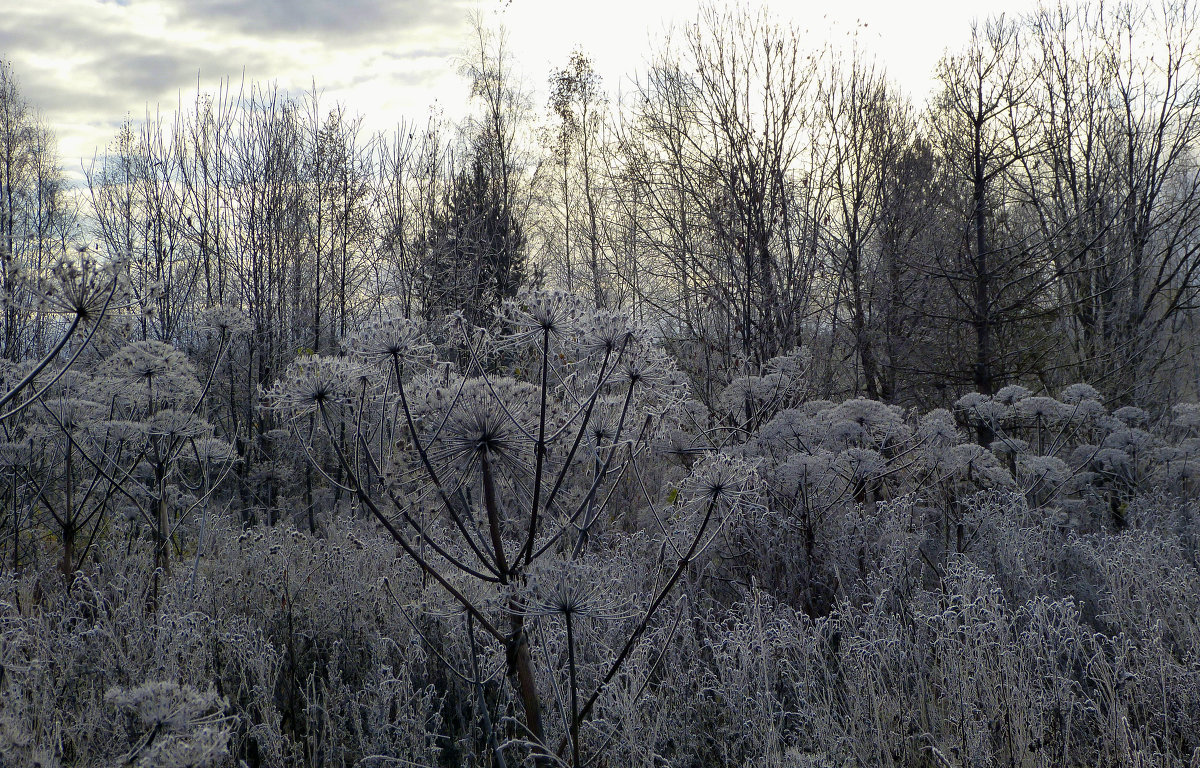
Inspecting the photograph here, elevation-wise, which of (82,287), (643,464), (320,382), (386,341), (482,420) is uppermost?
(82,287)

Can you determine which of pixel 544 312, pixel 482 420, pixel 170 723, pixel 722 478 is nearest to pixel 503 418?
pixel 482 420

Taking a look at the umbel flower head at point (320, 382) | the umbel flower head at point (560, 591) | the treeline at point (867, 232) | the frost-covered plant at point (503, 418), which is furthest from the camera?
the treeline at point (867, 232)

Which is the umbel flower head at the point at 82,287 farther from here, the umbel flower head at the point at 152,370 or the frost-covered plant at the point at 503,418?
the umbel flower head at the point at 152,370

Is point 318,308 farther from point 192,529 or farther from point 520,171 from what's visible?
point 520,171

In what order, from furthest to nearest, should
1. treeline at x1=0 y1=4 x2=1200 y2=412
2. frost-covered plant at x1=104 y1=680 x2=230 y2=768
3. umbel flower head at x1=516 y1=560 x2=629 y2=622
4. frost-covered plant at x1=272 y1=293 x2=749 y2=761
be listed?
treeline at x1=0 y1=4 x2=1200 y2=412 < frost-covered plant at x1=272 y1=293 x2=749 y2=761 < umbel flower head at x1=516 y1=560 x2=629 y2=622 < frost-covered plant at x1=104 y1=680 x2=230 y2=768

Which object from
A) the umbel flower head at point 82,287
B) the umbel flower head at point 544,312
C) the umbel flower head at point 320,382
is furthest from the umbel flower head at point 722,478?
the umbel flower head at point 82,287

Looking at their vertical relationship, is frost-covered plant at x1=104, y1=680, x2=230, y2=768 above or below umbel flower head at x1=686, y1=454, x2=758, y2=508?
below

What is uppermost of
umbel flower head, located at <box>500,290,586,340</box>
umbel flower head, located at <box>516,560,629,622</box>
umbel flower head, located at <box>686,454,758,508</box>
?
umbel flower head, located at <box>500,290,586,340</box>

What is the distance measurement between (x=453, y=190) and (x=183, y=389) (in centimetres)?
1222

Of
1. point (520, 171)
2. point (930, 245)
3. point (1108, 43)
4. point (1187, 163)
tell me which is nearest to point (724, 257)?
point (930, 245)

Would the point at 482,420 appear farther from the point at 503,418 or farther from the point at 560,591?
the point at 560,591

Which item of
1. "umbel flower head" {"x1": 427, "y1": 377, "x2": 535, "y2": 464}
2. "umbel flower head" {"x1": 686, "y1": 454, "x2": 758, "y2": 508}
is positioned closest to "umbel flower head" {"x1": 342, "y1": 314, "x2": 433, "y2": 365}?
"umbel flower head" {"x1": 427, "y1": 377, "x2": 535, "y2": 464}

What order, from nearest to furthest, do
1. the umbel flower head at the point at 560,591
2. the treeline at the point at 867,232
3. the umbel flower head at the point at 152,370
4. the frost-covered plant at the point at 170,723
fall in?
the frost-covered plant at the point at 170,723, the umbel flower head at the point at 560,591, the umbel flower head at the point at 152,370, the treeline at the point at 867,232

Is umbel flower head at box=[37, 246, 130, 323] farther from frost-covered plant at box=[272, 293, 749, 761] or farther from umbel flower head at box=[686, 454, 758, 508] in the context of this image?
umbel flower head at box=[686, 454, 758, 508]
